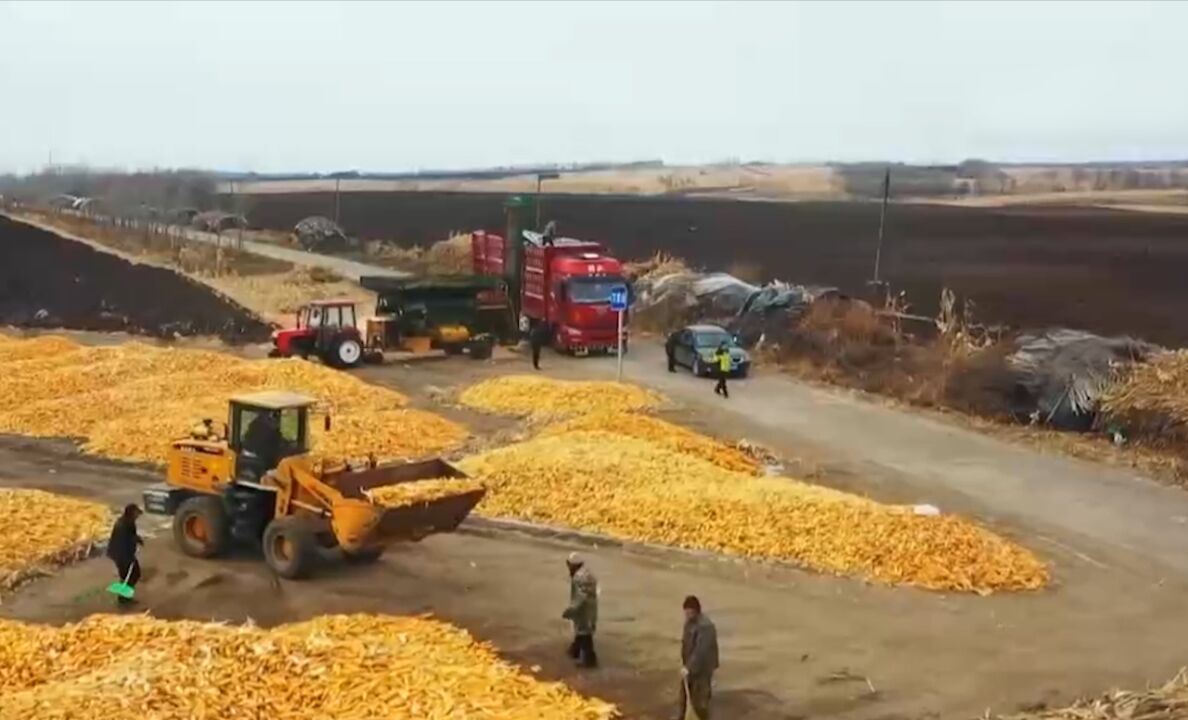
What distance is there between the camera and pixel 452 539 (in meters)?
19.2

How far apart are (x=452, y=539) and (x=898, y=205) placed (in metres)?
131

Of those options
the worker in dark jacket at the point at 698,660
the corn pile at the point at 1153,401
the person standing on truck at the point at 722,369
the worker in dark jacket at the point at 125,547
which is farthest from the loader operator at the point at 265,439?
the corn pile at the point at 1153,401

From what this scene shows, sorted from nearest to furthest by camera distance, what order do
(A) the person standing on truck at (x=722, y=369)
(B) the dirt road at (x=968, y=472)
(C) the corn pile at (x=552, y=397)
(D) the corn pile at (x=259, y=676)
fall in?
(D) the corn pile at (x=259, y=676) → (B) the dirt road at (x=968, y=472) → (C) the corn pile at (x=552, y=397) → (A) the person standing on truck at (x=722, y=369)

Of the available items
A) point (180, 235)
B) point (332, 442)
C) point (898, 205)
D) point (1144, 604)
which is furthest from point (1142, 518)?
point (898, 205)

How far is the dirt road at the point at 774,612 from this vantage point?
45.1 feet

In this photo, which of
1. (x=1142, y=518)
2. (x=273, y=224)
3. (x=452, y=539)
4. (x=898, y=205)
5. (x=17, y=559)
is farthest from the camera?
(x=898, y=205)

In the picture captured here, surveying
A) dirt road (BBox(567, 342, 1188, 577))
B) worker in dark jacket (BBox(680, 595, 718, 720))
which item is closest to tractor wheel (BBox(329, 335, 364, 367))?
dirt road (BBox(567, 342, 1188, 577))

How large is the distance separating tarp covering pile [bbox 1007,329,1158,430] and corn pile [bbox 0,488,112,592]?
18127mm

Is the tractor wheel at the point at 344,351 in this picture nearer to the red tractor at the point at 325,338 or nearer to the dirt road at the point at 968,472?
the red tractor at the point at 325,338

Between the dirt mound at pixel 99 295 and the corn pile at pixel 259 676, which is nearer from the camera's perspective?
the corn pile at pixel 259 676

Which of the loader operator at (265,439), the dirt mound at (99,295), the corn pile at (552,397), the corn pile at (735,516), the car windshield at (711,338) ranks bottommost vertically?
the dirt mound at (99,295)

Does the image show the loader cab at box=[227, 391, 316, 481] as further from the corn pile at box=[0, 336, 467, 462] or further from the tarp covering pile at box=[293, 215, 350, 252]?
the tarp covering pile at box=[293, 215, 350, 252]

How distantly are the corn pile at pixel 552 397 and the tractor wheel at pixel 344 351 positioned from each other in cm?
567

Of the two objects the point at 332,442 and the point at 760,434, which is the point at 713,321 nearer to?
the point at 760,434
